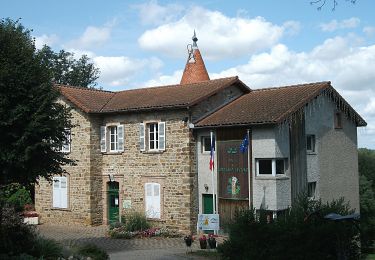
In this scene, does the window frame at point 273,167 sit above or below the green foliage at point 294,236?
above

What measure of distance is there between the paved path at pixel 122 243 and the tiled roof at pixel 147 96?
5.89 metres

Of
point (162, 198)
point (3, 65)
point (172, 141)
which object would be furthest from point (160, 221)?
point (3, 65)

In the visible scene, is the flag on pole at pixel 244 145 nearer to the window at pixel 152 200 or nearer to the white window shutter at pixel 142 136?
the window at pixel 152 200

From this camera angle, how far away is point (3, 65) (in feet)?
46.8

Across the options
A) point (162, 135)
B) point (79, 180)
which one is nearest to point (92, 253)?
point (162, 135)

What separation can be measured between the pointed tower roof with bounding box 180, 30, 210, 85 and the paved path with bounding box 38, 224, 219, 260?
40.1 ft

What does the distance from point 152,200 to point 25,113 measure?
1000 cm

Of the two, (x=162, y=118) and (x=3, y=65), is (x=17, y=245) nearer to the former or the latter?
(x=3, y=65)

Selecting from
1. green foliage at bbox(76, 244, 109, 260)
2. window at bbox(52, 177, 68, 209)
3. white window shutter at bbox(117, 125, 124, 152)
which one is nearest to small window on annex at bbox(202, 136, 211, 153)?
white window shutter at bbox(117, 125, 124, 152)

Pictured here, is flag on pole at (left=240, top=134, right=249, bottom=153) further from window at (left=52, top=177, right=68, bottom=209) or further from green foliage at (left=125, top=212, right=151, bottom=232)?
window at (left=52, top=177, right=68, bottom=209)

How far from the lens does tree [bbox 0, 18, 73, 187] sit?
14.2 m

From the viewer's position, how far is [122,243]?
19844 millimetres

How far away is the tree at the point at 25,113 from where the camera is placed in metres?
14.2

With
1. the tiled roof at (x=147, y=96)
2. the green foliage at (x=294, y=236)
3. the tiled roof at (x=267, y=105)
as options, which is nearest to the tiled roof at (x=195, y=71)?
the tiled roof at (x=147, y=96)
